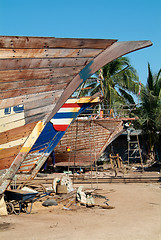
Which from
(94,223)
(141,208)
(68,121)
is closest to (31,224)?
(94,223)

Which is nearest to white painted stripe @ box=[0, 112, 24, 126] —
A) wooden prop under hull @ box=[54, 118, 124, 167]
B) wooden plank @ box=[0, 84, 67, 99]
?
wooden plank @ box=[0, 84, 67, 99]

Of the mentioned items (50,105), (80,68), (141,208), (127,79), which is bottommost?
(141,208)

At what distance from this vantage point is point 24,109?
16.6ft

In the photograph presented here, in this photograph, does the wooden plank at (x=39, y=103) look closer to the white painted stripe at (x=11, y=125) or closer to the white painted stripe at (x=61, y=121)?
the white painted stripe at (x=11, y=125)

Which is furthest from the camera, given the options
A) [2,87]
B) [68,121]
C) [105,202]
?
[68,121]

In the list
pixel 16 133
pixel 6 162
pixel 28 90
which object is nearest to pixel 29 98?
pixel 28 90

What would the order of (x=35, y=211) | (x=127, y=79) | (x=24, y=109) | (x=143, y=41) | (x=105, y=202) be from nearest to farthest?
(x=143, y=41)
(x=24, y=109)
(x=35, y=211)
(x=105, y=202)
(x=127, y=79)

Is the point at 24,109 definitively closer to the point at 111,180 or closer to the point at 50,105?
the point at 50,105

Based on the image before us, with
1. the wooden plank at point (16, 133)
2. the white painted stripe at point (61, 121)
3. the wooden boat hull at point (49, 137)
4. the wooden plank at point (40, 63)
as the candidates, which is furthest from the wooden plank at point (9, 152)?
the white painted stripe at point (61, 121)

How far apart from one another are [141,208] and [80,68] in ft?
11.9

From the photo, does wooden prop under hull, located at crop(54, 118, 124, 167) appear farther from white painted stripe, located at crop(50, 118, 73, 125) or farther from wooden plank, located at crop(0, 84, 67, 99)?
wooden plank, located at crop(0, 84, 67, 99)

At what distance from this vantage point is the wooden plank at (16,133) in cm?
500

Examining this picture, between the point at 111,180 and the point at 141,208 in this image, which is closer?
the point at 141,208

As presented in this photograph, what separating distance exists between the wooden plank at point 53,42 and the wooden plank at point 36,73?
0.43 m
